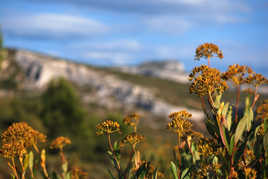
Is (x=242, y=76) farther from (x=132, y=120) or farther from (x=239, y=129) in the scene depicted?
(x=132, y=120)

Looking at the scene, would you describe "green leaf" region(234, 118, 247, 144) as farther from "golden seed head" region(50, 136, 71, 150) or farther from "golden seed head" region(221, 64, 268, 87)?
"golden seed head" region(50, 136, 71, 150)

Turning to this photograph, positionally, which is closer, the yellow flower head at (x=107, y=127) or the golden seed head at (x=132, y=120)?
the yellow flower head at (x=107, y=127)

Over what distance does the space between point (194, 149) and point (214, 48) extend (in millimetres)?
1116

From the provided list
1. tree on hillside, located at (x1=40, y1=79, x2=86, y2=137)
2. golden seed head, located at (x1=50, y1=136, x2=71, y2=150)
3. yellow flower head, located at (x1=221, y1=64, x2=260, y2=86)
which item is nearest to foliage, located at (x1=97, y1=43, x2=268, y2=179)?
yellow flower head, located at (x1=221, y1=64, x2=260, y2=86)

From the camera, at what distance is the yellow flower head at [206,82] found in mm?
2432

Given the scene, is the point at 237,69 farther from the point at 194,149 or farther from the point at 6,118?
the point at 6,118

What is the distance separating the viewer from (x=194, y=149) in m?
2.74

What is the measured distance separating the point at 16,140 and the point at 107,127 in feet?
2.82

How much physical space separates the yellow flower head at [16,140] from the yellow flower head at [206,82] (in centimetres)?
156

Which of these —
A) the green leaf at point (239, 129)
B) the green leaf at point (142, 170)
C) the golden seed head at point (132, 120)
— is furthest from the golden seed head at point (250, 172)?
the golden seed head at point (132, 120)

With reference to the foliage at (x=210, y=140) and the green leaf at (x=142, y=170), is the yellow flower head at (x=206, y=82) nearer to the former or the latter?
the foliage at (x=210, y=140)

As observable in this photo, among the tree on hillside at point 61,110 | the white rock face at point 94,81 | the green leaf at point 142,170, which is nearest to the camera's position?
the green leaf at point 142,170

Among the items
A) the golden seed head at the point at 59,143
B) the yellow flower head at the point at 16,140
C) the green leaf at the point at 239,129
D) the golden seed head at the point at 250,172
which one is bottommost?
the golden seed head at the point at 59,143

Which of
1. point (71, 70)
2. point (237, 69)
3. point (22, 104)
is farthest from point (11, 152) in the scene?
point (71, 70)
